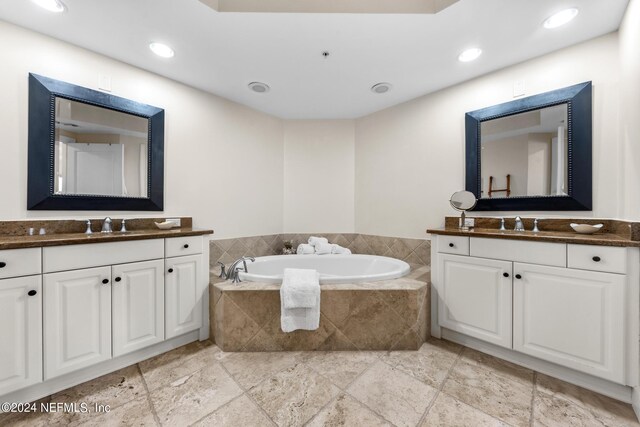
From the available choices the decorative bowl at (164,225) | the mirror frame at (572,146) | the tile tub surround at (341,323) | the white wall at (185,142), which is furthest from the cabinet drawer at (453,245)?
the decorative bowl at (164,225)

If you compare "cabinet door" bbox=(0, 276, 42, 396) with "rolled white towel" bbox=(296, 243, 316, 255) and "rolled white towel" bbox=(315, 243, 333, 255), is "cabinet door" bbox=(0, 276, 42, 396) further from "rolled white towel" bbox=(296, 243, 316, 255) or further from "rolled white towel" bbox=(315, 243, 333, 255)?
"rolled white towel" bbox=(315, 243, 333, 255)

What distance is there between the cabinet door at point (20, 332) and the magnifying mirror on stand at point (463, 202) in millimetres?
2890

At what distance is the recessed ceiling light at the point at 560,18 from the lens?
154 cm

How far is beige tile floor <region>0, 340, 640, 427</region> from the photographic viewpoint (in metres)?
1.29

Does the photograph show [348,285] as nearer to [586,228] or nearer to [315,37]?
[586,228]

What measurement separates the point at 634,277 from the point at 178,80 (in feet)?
11.3

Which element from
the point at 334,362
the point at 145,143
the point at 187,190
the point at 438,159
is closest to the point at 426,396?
the point at 334,362

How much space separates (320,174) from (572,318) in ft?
8.28

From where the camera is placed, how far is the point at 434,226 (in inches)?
99.5

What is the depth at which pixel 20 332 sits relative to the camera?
52.3 inches

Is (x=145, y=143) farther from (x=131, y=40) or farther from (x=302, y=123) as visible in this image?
(x=302, y=123)

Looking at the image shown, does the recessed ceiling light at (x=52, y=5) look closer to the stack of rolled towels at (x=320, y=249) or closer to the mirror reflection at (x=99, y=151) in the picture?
the mirror reflection at (x=99, y=151)

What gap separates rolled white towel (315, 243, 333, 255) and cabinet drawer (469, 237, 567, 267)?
1.43 m

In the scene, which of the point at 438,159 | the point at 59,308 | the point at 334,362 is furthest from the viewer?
the point at 438,159
